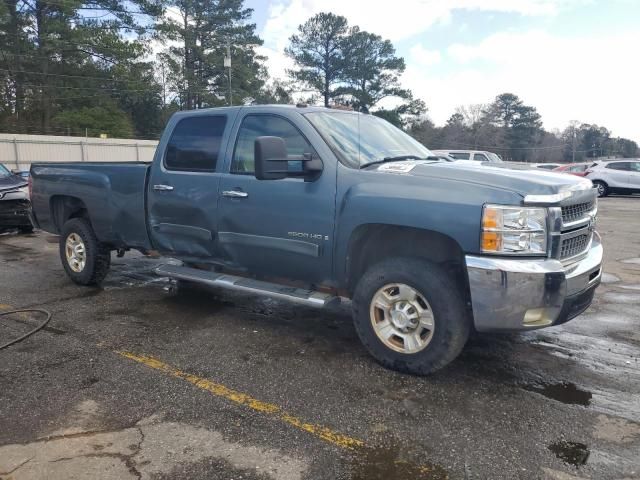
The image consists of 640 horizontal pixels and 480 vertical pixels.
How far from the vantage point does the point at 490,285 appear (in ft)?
10.9

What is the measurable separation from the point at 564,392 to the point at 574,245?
1052mm

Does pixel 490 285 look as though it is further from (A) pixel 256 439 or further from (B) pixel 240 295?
(B) pixel 240 295

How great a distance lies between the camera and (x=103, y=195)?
575 cm

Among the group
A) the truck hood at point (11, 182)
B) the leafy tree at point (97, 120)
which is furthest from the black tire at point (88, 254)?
the leafy tree at point (97, 120)

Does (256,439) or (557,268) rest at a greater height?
(557,268)

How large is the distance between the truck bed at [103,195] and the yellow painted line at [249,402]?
1788 mm

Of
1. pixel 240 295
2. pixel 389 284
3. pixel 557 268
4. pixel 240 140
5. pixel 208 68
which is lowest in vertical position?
pixel 240 295

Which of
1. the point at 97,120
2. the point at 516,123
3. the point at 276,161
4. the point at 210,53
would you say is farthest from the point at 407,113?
the point at 276,161

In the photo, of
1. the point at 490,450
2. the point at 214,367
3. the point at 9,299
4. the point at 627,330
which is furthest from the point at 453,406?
the point at 9,299

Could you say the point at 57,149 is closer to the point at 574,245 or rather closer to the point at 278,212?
the point at 278,212

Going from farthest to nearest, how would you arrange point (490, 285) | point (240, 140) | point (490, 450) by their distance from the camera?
1. point (240, 140)
2. point (490, 285)
3. point (490, 450)

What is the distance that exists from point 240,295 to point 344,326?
166 cm

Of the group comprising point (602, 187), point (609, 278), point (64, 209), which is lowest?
point (609, 278)

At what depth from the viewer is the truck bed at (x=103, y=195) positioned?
5.49 meters
